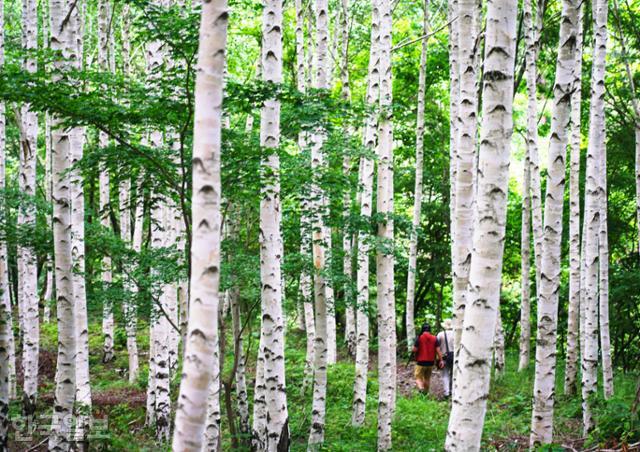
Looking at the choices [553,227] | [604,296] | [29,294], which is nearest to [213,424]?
[553,227]

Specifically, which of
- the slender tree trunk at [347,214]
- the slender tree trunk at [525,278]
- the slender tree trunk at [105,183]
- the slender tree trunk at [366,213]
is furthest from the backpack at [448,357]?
the slender tree trunk at [105,183]

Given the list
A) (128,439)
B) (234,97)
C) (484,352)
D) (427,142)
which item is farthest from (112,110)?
(427,142)

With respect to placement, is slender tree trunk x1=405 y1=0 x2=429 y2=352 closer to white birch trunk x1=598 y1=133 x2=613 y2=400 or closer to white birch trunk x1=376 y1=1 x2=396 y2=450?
white birch trunk x1=376 y1=1 x2=396 y2=450

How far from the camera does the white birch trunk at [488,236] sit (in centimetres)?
380

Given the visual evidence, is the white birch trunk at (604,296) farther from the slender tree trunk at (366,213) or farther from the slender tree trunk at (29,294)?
the slender tree trunk at (29,294)

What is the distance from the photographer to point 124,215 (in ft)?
48.3

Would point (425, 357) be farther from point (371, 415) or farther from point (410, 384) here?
point (371, 415)

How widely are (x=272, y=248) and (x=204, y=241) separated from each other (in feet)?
10.8

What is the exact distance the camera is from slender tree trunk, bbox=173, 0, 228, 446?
10.5ft

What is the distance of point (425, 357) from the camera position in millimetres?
13117

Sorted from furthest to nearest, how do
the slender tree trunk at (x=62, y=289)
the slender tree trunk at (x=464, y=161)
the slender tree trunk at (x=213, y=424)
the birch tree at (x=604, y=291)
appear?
the birch tree at (x=604, y=291), the slender tree trunk at (x=213, y=424), the slender tree trunk at (x=62, y=289), the slender tree trunk at (x=464, y=161)

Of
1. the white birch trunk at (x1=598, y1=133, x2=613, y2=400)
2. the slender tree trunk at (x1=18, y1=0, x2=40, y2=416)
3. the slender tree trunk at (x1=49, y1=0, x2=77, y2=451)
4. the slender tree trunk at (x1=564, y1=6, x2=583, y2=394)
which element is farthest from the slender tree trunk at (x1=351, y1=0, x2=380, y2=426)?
the slender tree trunk at (x1=18, y1=0, x2=40, y2=416)

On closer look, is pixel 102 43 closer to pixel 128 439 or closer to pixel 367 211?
pixel 367 211

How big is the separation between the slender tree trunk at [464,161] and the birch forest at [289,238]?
0.02m
